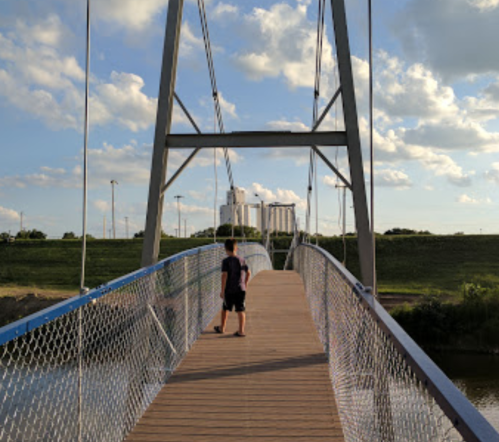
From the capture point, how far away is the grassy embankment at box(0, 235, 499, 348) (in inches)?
1115

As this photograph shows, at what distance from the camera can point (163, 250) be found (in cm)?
5597

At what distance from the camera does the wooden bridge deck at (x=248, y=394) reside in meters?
3.50

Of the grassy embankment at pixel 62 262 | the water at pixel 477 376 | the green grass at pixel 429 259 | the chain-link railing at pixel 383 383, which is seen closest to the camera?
the chain-link railing at pixel 383 383

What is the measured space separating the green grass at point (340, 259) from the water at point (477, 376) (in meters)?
16.5

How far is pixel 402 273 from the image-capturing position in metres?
49.1

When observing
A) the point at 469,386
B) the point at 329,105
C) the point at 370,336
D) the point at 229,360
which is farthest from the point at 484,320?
the point at 370,336

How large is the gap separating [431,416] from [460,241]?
57.8 meters

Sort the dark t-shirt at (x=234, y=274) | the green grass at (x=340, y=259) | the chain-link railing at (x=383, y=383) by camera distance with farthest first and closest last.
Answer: the green grass at (x=340, y=259) → the dark t-shirt at (x=234, y=274) → the chain-link railing at (x=383, y=383)

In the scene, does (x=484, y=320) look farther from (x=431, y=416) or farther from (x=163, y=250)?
(x=163, y=250)

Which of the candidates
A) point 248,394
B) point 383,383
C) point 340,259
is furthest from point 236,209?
point 340,259

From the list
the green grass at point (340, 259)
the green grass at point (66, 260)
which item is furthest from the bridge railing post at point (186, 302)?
the green grass at point (66, 260)

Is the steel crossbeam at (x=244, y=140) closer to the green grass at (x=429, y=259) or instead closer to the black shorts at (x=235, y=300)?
the black shorts at (x=235, y=300)

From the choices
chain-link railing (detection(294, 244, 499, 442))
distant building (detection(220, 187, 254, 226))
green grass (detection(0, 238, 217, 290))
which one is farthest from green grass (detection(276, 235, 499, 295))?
chain-link railing (detection(294, 244, 499, 442))

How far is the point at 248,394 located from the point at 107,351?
3.92 feet
